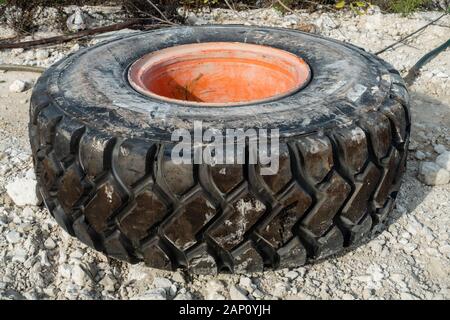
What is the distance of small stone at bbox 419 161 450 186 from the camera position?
2.64 m

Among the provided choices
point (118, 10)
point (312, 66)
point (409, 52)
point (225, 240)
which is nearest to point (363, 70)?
point (312, 66)

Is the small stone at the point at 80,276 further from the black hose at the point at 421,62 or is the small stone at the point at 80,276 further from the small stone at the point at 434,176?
the black hose at the point at 421,62

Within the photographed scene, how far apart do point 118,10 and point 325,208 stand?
4162 millimetres

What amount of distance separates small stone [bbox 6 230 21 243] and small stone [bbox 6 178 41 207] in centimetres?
21

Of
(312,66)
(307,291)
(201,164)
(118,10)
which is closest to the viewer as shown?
(201,164)

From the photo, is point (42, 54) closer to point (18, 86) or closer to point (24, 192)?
point (18, 86)

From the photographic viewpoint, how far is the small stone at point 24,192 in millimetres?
2444

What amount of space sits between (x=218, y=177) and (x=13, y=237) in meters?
1.07

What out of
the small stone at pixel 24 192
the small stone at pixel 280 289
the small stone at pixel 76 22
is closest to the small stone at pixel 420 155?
the small stone at pixel 280 289

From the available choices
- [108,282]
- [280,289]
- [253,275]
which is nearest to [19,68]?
[108,282]

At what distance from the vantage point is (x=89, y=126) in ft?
5.94

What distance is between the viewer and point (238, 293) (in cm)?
190

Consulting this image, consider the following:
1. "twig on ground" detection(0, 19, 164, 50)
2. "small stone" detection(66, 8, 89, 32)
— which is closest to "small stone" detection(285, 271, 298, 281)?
"twig on ground" detection(0, 19, 164, 50)

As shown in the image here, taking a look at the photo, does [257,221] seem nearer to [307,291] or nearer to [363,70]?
[307,291]
